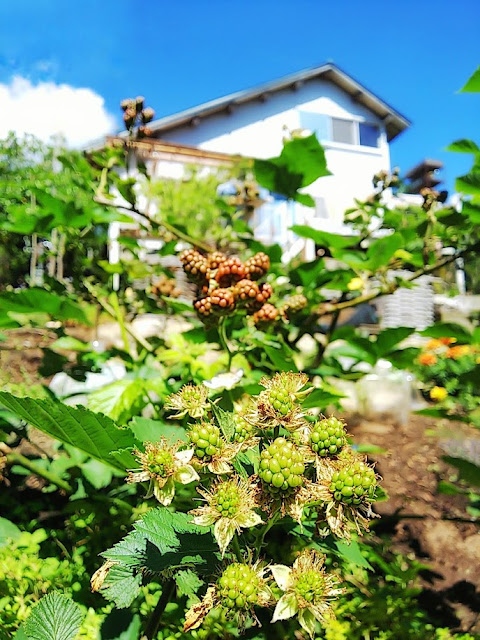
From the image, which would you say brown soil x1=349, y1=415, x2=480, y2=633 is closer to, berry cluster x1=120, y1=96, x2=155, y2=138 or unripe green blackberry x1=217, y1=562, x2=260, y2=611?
unripe green blackberry x1=217, y1=562, x2=260, y2=611

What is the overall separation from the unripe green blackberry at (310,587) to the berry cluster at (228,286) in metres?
0.45

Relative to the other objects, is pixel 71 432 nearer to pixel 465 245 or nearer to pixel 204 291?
pixel 204 291

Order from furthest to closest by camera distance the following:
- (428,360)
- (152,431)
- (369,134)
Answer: (369,134) → (428,360) → (152,431)

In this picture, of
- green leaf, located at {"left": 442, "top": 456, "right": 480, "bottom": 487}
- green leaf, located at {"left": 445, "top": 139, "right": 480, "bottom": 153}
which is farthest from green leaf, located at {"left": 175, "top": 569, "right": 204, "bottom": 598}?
green leaf, located at {"left": 445, "top": 139, "right": 480, "bottom": 153}

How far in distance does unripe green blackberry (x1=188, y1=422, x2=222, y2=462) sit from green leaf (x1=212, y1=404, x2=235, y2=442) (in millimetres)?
29

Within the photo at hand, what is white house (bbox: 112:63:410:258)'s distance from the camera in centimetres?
1414

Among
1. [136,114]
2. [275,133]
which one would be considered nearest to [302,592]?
[136,114]

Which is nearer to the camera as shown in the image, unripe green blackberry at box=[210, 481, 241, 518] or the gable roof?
unripe green blackberry at box=[210, 481, 241, 518]

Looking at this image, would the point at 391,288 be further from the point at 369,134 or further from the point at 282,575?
the point at 369,134

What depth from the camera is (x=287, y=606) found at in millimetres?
598

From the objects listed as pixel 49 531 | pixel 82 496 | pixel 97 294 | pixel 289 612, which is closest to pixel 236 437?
pixel 289 612

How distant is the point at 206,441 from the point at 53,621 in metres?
0.32

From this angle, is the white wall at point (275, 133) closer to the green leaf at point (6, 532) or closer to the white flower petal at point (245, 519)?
the green leaf at point (6, 532)

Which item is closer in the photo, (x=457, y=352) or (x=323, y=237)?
(x=323, y=237)
